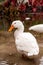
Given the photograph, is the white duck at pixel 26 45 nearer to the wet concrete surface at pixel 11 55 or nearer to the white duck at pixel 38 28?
the wet concrete surface at pixel 11 55

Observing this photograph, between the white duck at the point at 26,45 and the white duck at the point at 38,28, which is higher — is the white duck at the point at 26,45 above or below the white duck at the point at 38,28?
above

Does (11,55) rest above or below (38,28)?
above

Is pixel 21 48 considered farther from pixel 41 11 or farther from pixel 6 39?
pixel 41 11

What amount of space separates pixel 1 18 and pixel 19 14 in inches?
24.8

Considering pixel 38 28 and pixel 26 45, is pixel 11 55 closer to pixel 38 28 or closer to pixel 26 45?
pixel 26 45

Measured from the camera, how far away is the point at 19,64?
19.2ft

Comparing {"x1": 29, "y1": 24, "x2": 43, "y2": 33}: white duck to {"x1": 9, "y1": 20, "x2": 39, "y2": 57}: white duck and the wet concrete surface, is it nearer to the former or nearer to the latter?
the wet concrete surface

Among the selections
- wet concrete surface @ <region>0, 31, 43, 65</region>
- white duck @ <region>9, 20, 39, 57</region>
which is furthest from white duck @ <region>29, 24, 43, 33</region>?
white duck @ <region>9, 20, 39, 57</region>

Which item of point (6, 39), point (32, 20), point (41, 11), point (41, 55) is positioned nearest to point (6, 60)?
point (41, 55)

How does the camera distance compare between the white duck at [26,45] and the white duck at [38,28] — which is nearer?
the white duck at [26,45]

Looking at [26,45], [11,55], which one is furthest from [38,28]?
[26,45]

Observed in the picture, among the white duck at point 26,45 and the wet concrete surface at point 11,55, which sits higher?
the white duck at point 26,45

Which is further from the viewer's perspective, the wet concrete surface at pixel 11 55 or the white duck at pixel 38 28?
the white duck at pixel 38 28

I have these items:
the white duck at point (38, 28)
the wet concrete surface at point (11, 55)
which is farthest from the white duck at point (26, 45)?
the white duck at point (38, 28)
